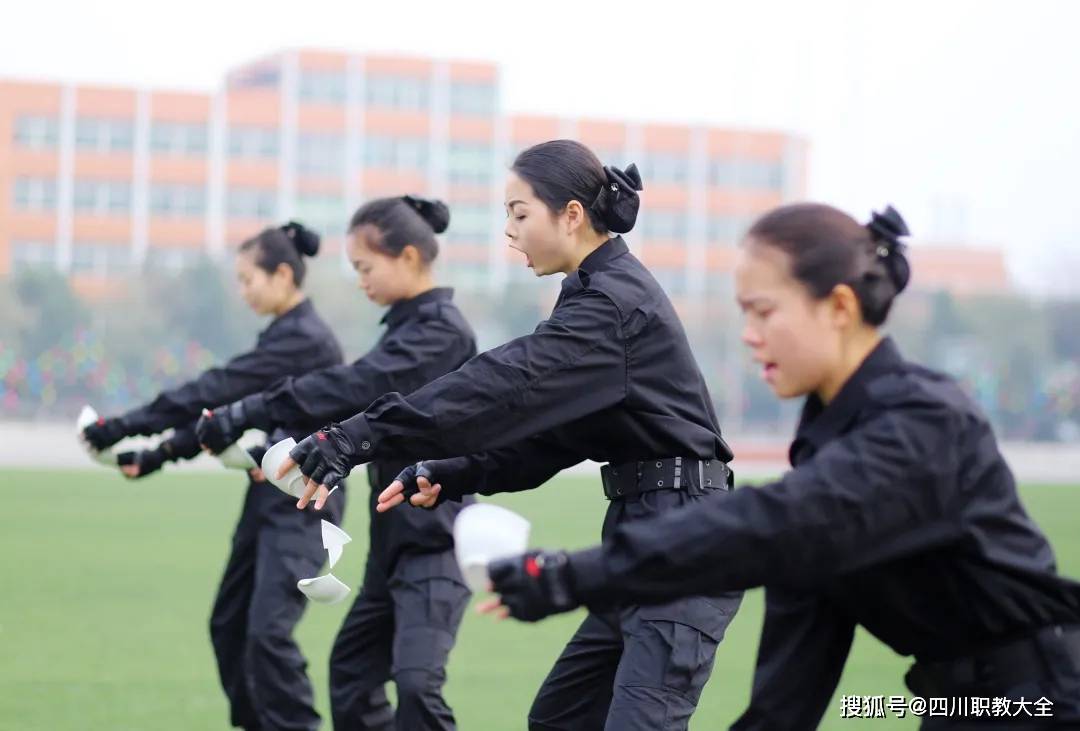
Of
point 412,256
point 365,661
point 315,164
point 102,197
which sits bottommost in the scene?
point 365,661

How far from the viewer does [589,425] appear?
4406mm

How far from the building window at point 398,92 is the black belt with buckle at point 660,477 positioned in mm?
64997

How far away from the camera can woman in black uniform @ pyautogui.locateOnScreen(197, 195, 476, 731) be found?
5.44 meters

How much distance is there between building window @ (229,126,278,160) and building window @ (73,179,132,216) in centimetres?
455

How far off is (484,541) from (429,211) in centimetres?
351

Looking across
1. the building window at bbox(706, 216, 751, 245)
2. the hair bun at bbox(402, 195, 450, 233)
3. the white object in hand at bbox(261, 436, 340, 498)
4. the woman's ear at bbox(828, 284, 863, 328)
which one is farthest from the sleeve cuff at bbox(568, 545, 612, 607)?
the building window at bbox(706, 216, 751, 245)

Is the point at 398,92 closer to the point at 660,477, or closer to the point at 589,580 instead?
the point at 660,477

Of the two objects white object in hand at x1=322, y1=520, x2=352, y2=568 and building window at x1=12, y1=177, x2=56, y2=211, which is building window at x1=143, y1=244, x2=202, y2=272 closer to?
building window at x1=12, y1=177, x2=56, y2=211

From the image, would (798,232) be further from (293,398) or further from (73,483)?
(73,483)

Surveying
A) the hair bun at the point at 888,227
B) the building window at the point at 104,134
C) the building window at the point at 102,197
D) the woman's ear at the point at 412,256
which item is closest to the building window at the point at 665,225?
the building window at the point at 102,197

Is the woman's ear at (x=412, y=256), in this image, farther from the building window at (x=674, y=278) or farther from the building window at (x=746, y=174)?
the building window at (x=746, y=174)

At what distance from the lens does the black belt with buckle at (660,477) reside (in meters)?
4.37

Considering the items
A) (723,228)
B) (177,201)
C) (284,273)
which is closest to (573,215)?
(284,273)

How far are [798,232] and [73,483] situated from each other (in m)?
21.5
